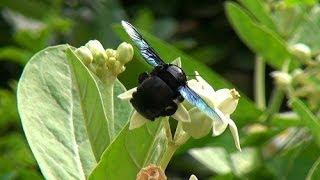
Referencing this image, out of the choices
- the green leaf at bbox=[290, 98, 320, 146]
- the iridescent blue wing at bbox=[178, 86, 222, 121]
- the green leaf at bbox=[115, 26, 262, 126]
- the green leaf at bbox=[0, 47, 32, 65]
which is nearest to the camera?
the iridescent blue wing at bbox=[178, 86, 222, 121]

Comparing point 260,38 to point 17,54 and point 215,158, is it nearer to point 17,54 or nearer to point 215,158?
point 215,158

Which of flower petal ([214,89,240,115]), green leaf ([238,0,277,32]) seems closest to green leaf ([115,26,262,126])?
green leaf ([238,0,277,32])

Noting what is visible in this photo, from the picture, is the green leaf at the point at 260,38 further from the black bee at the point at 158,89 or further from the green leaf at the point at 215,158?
the black bee at the point at 158,89

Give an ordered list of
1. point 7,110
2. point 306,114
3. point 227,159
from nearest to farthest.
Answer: point 306,114
point 227,159
point 7,110

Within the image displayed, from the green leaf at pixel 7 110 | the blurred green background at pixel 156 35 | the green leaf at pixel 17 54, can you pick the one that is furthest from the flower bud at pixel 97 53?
the green leaf at pixel 17 54

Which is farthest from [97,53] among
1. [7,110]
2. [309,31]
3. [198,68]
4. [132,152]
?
[7,110]

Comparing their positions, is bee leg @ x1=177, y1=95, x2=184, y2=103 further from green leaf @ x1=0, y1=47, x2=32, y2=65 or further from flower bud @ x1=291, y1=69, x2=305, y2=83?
green leaf @ x1=0, y1=47, x2=32, y2=65
